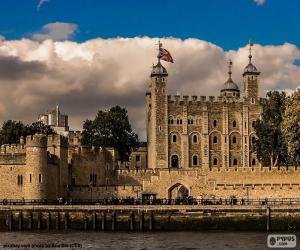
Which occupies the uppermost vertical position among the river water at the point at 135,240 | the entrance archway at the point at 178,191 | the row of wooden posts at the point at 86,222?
the entrance archway at the point at 178,191

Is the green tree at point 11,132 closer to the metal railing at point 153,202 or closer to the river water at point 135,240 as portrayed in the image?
the metal railing at point 153,202

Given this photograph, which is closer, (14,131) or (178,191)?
(178,191)

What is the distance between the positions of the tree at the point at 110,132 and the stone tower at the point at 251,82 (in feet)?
55.5

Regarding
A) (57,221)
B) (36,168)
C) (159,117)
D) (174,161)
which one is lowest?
(57,221)

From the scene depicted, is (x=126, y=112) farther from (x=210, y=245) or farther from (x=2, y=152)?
(x=210, y=245)

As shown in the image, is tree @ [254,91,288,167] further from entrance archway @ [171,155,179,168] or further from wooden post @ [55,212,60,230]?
wooden post @ [55,212,60,230]

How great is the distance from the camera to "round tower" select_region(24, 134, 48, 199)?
77.4 metres

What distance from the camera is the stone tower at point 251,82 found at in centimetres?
11631

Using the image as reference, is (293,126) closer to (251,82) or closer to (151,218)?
(151,218)

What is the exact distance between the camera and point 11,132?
363ft

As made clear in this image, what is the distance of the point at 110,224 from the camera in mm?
71875

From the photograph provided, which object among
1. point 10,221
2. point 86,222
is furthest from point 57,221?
point 10,221

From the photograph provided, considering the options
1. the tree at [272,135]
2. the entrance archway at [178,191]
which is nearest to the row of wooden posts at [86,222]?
the entrance archway at [178,191]

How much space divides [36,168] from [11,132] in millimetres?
34003
